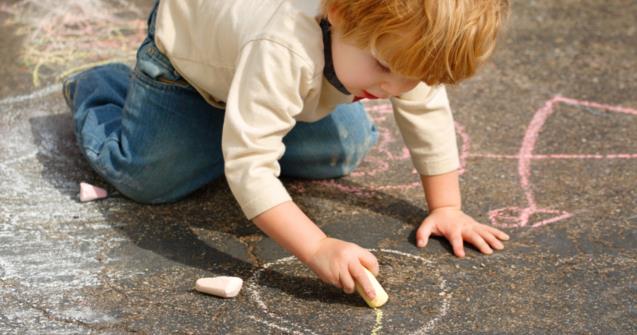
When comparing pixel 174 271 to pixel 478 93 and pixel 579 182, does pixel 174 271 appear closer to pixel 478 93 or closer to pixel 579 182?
pixel 579 182

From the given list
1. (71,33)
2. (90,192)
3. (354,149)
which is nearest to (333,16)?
(354,149)

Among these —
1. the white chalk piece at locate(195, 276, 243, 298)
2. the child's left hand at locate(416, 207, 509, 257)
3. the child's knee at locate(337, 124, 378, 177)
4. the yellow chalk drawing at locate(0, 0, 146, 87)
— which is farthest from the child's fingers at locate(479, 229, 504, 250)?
the yellow chalk drawing at locate(0, 0, 146, 87)

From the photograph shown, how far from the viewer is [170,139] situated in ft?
8.25

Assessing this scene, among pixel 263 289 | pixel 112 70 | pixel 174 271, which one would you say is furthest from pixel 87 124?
pixel 263 289

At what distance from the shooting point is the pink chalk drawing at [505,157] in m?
2.44

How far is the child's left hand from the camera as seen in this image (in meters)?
2.28

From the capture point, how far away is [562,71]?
3273mm

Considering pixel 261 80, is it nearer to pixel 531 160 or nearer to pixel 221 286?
pixel 221 286

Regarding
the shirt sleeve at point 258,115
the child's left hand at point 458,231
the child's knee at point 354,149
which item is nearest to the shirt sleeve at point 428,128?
the child's left hand at point 458,231

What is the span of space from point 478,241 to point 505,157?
52cm

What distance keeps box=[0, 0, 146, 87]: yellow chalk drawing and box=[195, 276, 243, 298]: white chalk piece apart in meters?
1.29

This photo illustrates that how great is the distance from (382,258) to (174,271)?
46 centimetres

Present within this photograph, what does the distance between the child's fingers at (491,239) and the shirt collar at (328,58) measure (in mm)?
490

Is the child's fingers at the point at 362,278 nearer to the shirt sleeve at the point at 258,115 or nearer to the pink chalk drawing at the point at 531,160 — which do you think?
the shirt sleeve at the point at 258,115
